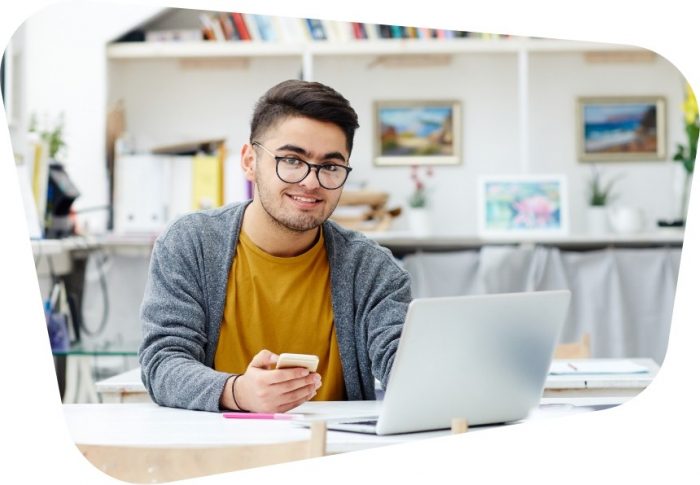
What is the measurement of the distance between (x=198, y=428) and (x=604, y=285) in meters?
2.25

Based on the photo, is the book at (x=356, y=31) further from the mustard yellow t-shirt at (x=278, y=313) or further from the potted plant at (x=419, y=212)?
the mustard yellow t-shirt at (x=278, y=313)

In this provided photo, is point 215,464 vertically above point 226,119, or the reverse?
point 226,119

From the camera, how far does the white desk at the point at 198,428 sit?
1.29m

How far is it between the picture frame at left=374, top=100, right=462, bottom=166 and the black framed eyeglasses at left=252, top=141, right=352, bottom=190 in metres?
2.07

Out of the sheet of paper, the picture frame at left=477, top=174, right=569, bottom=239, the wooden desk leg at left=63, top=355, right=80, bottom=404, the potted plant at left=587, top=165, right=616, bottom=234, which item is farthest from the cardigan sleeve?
the potted plant at left=587, top=165, right=616, bottom=234

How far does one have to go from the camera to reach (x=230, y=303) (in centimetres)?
166

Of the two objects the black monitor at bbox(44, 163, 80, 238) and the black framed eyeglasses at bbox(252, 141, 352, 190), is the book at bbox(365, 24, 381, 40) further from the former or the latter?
the black framed eyeglasses at bbox(252, 141, 352, 190)

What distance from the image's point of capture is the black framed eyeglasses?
1611 mm

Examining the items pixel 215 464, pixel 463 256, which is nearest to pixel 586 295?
pixel 463 256

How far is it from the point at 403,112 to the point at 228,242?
6.93 ft

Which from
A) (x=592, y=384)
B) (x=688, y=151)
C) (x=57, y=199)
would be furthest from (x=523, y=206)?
(x=592, y=384)

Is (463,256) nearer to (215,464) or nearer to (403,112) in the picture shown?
(403,112)

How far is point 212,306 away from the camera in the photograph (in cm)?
165

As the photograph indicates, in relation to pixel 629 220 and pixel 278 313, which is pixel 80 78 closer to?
pixel 629 220
